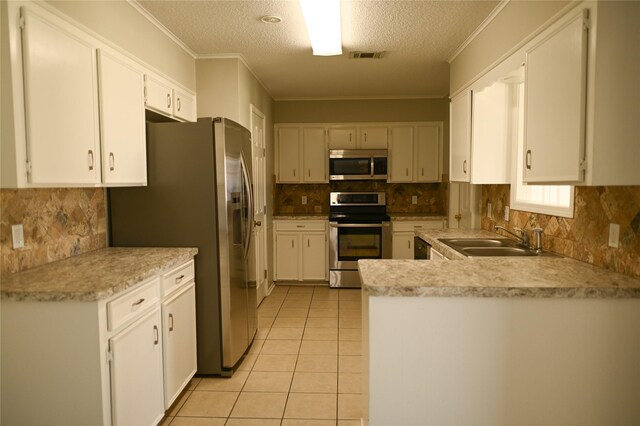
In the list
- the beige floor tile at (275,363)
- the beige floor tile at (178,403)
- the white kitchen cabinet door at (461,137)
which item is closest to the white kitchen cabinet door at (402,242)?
the white kitchen cabinet door at (461,137)

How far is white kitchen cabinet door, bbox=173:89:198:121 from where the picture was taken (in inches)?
135

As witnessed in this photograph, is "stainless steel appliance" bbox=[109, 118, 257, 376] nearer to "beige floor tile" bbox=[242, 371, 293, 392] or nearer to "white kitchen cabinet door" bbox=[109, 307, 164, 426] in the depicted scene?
"beige floor tile" bbox=[242, 371, 293, 392]

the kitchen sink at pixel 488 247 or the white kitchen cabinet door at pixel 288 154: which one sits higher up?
the white kitchen cabinet door at pixel 288 154

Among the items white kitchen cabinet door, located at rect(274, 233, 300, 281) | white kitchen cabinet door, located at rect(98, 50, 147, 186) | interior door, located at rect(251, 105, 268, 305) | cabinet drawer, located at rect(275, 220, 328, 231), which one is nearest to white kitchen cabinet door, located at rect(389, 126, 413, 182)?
cabinet drawer, located at rect(275, 220, 328, 231)

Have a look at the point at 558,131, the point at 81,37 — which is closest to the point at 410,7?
the point at 558,131

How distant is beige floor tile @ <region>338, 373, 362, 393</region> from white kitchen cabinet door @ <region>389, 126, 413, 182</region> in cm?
326

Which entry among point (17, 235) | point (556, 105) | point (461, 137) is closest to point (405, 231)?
point (461, 137)

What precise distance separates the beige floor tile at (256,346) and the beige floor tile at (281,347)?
40mm

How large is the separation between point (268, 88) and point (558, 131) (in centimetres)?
387

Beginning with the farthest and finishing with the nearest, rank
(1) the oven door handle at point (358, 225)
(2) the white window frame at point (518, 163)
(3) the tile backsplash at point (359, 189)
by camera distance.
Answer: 1. (3) the tile backsplash at point (359, 189)
2. (1) the oven door handle at point (358, 225)
3. (2) the white window frame at point (518, 163)

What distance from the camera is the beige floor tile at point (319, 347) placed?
344cm

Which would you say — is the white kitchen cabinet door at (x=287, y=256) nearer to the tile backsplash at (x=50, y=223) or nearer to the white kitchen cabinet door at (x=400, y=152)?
the white kitchen cabinet door at (x=400, y=152)

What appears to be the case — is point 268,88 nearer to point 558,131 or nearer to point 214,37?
point 214,37

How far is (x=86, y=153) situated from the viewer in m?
2.21
